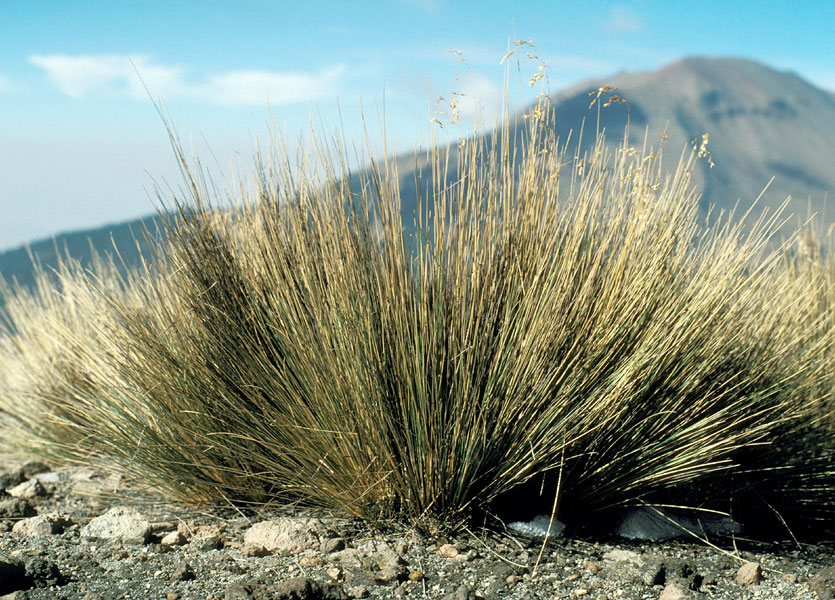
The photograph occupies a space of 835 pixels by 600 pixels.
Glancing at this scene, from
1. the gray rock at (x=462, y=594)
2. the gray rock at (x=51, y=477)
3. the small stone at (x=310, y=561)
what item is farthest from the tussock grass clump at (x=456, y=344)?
the gray rock at (x=51, y=477)

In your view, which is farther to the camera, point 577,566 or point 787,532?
point 787,532

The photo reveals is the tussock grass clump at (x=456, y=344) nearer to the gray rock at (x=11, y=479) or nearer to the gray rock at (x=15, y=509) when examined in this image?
the gray rock at (x=15, y=509)

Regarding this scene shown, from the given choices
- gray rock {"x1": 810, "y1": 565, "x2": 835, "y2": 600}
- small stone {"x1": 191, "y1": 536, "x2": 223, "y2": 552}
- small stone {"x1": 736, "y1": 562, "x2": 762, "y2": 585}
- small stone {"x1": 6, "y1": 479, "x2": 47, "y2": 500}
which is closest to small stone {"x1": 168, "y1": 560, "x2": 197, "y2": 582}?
small stone {"x1": 191, "y1": 536, "x2": 223, "y2": 552}

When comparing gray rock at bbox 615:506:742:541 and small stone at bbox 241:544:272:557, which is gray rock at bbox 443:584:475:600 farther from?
gray rock at bbox 615:506:742:541

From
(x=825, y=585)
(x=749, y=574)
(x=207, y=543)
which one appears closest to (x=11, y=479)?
(x=207, y=543)

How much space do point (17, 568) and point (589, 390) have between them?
192cm

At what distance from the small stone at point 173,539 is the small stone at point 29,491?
3.42ft

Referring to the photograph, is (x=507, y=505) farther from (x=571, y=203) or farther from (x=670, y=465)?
(x=571, y=203)

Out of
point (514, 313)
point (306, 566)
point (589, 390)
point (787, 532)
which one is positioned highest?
point (514, 313)

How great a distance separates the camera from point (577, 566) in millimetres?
2252

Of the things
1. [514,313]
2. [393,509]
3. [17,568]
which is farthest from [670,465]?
[17,568]

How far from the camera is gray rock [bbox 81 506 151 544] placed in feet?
8.11

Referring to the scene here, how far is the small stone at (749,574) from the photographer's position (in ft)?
7.21

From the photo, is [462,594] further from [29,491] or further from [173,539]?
[29,491]
